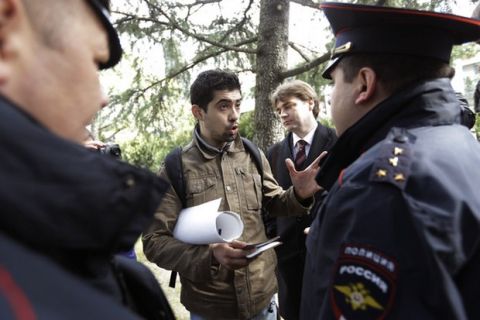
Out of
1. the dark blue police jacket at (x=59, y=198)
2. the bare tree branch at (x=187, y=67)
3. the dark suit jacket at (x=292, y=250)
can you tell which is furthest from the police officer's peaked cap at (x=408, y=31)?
the bare tree branch at (x=187, y=67)

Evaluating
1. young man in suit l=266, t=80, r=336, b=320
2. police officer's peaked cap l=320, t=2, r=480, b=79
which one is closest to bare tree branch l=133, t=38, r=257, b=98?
young man in suit l=266, t=80, r=336, b=320

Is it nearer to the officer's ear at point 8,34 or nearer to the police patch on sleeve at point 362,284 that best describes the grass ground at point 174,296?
the police patch on sleeve at point 362,284

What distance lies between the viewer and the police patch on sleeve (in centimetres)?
107

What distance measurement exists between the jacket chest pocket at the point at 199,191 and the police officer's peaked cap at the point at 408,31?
1.24m

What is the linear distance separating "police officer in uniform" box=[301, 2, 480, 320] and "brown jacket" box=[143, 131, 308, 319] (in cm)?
98

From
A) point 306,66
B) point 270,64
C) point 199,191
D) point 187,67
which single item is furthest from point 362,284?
point 187,67

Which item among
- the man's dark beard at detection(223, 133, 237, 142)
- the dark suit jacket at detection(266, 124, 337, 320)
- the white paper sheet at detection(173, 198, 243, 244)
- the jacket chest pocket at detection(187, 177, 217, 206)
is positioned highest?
the man's dark beard at detection(223, 133, 237, 142)

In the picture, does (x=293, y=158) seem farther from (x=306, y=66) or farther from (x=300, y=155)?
(x=306, y=66)

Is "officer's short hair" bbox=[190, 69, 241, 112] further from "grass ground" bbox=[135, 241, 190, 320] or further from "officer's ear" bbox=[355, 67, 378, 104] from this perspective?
"grass ground" bbox=[135, 241, 190, 320]

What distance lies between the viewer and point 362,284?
1.11m

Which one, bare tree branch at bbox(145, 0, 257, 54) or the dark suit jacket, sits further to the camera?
bare tree branch at bbox(145, 0, 257, 54)

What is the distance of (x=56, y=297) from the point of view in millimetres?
524

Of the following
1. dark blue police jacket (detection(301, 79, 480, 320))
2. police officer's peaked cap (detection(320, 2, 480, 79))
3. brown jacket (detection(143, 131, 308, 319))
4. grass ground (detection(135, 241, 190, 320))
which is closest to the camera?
dark blue police jacket (detection(301, 79, 480, 320))

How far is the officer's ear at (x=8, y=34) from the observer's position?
2.11ft
